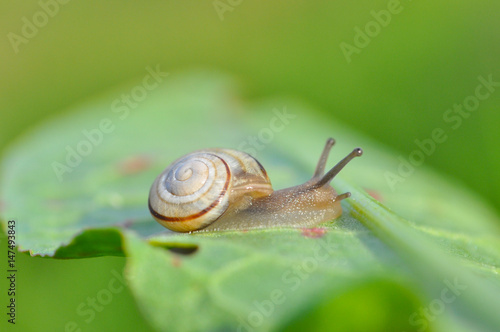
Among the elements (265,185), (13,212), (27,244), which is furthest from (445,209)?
(13,212)

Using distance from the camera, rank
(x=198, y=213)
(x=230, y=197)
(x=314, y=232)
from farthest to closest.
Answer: (x=230, y=197)
(x=198, y=213)
(x=314, y=232)

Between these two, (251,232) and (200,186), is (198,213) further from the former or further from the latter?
(251,232)

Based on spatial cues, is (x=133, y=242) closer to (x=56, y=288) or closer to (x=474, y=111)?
(x=56, y=288)

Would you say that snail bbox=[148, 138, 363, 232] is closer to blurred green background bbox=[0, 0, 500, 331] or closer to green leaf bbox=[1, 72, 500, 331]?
green leaf bbox=[1, 72, 500, 331]

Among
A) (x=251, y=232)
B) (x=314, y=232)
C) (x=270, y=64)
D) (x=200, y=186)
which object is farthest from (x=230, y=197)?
(x=270, y=64)

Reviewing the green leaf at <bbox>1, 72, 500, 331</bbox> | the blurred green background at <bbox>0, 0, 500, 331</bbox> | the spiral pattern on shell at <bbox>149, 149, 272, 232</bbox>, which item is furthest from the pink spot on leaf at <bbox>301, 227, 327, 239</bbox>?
the blurred green background at <bbox>0, 0, 500, 331</bbox>

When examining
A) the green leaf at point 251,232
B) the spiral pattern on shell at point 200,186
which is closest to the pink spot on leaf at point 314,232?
the green leaf at point 251,232

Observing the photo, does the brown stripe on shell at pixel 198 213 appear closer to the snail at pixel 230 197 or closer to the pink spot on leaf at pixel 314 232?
the snail at pixel 230 197
